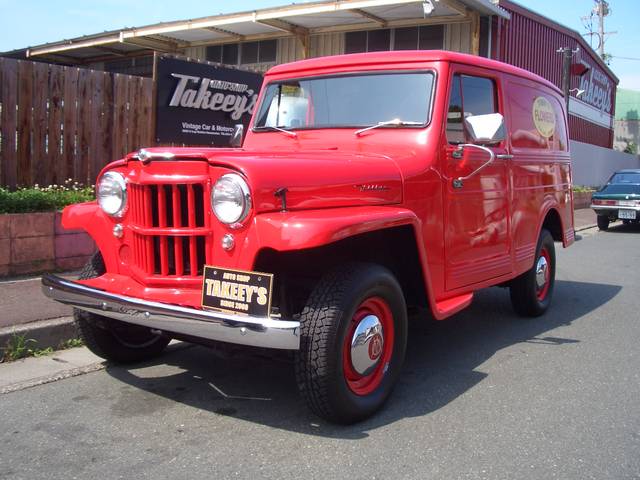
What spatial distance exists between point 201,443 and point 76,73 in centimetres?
584

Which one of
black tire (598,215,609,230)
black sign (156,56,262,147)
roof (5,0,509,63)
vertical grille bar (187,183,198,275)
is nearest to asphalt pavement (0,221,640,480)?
vertical grille bar (187,183,198,275)

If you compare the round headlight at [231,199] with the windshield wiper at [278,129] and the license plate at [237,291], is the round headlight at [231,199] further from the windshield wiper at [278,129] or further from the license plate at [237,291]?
the windshield wiper at [278,129]

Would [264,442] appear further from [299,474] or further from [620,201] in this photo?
[620,201]

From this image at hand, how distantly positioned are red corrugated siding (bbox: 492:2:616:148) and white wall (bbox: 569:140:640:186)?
110 centimetres

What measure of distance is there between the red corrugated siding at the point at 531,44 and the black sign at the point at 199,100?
9.27 m

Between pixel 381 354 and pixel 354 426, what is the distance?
1.39 feet

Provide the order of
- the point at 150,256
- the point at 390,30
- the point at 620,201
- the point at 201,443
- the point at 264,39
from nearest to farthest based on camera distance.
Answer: the point at 201,443, the point at 150,256, the point at 620,201, the point at 390,30, the point at 264,39

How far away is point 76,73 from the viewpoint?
7625 mm

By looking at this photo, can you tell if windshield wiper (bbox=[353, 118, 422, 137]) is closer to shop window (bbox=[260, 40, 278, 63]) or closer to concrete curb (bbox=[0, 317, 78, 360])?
concrete curb (bbox=[0, 317, 78, 360])

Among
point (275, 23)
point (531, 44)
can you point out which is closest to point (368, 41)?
point (275, 23)

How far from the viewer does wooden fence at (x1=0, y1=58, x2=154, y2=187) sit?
283 inches

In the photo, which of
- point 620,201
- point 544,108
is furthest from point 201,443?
point 620,201

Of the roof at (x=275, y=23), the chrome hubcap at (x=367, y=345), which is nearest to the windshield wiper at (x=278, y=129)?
the chrome hubcap at (x=367, y=345)

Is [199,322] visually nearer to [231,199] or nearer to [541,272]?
[231,199]
